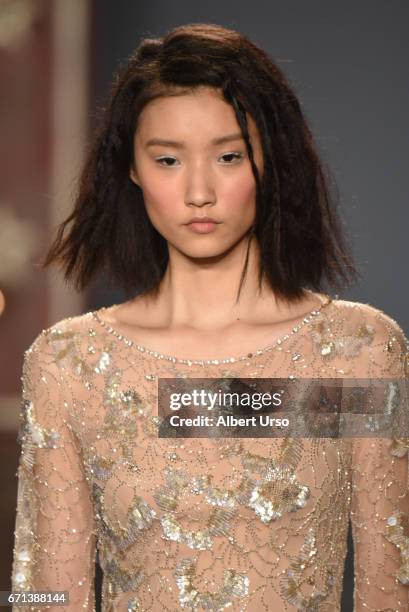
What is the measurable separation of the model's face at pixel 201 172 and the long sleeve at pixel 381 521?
39cm

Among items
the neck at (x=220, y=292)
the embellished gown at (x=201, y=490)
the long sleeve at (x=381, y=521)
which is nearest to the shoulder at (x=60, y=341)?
the embellished gown at (x=201, y=490)

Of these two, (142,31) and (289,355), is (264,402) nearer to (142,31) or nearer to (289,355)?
(289,355)

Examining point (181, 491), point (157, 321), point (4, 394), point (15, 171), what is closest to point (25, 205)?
point (15, 171)

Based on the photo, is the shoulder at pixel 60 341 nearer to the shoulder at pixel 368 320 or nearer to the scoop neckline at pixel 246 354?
the scoop neckline at pixel 246 354

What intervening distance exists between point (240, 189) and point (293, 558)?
545 mm

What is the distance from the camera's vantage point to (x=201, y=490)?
2168mm

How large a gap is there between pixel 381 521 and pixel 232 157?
59 centimetres

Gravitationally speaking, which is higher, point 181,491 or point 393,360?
point 393,360

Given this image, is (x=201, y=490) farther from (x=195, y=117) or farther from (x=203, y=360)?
(x=195, y=117)

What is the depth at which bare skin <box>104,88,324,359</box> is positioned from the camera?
2135mm

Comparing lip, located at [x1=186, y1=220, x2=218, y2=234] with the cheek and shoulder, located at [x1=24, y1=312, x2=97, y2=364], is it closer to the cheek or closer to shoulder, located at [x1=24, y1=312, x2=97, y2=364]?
the cheek

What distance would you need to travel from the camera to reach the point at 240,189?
2.14 metres

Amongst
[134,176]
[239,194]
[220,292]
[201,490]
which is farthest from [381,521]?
[134,176]

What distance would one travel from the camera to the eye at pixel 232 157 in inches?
84.4
